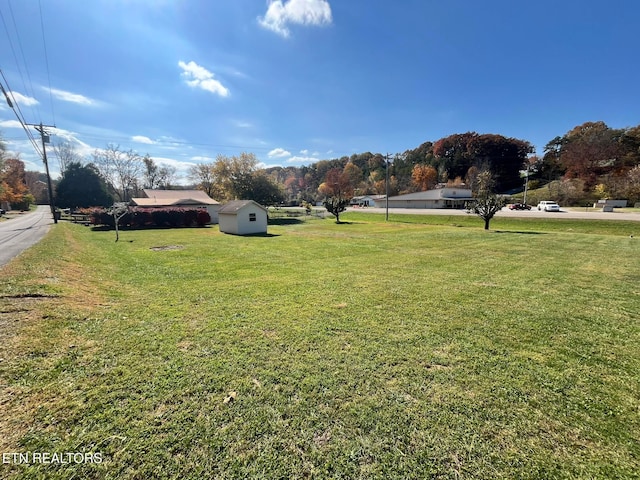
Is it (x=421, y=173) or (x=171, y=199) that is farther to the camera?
(x=421, y=173)

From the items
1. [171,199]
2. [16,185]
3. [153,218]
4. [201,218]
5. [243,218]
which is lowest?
[201,218]

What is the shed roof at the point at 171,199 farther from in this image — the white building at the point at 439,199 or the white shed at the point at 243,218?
the white building at the point at 439,199

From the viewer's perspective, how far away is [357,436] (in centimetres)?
238

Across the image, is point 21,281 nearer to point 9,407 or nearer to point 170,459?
point 9,407

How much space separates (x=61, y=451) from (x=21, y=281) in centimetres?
566

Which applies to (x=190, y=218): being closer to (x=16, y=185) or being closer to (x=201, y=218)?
(x=201, y=218)

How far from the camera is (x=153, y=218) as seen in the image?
26859 mm

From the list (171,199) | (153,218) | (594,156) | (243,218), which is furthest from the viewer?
(594,156)

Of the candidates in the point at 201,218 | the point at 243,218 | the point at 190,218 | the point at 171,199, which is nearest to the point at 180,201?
the point at 171,199

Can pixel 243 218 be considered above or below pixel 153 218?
above

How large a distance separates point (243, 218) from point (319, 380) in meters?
19.6

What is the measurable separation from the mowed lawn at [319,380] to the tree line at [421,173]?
31.6m

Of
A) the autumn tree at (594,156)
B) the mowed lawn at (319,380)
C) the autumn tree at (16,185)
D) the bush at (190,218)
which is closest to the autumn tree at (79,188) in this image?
the autumn tree at (16,185)

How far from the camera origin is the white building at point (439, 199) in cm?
5497
